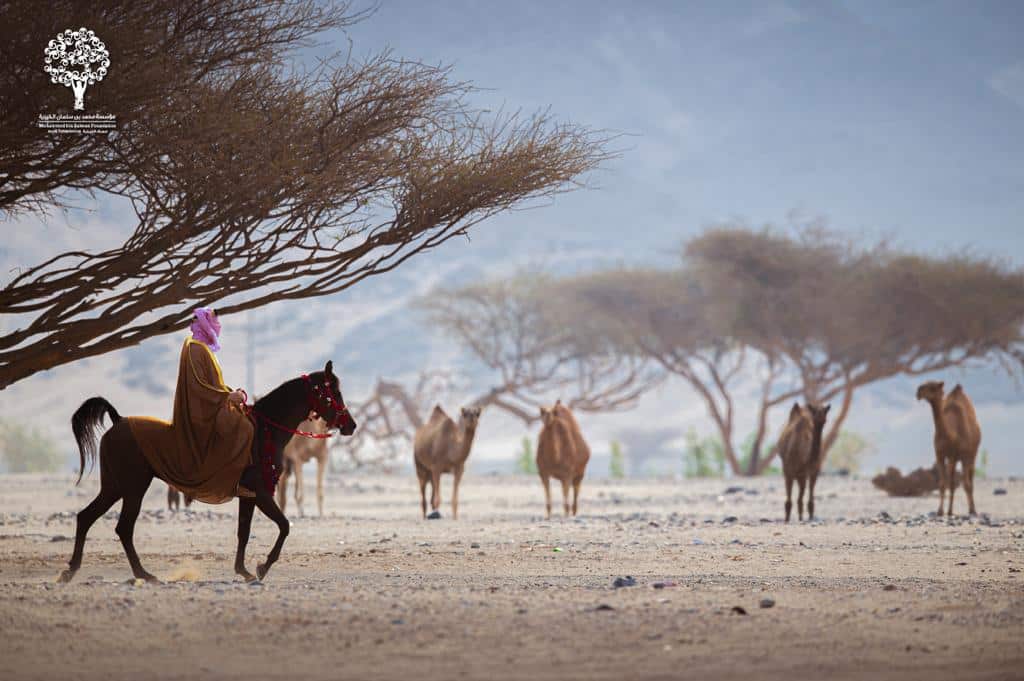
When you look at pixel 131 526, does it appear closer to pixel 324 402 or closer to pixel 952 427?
pixel 324 402

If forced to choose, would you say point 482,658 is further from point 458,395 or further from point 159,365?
point 159,365

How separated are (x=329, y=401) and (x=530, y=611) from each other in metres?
3.02

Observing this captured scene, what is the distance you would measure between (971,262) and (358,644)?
3785 cm

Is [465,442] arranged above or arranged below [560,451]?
above

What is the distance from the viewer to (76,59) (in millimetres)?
11914

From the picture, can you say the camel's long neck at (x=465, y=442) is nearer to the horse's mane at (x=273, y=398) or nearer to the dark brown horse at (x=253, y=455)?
the dark brown horse at (x=253, y=455)

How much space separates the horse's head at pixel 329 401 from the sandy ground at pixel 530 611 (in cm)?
121

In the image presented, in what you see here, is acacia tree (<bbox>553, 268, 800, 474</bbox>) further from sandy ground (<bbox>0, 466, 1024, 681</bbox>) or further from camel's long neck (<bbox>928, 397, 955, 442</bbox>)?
sandy ground (<bbox>0, 466, 1024, 681</bbox>)

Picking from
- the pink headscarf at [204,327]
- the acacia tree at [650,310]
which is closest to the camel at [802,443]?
the pink headscarf at [204,327]

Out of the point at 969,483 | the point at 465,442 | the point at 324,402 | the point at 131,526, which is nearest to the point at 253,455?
the point at 324,402

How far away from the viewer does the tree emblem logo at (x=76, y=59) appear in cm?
1163

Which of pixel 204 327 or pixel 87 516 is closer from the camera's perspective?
pixel 87 516

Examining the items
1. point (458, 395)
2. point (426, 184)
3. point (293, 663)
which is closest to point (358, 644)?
point (293, 663)

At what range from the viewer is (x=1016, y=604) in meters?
8.95
